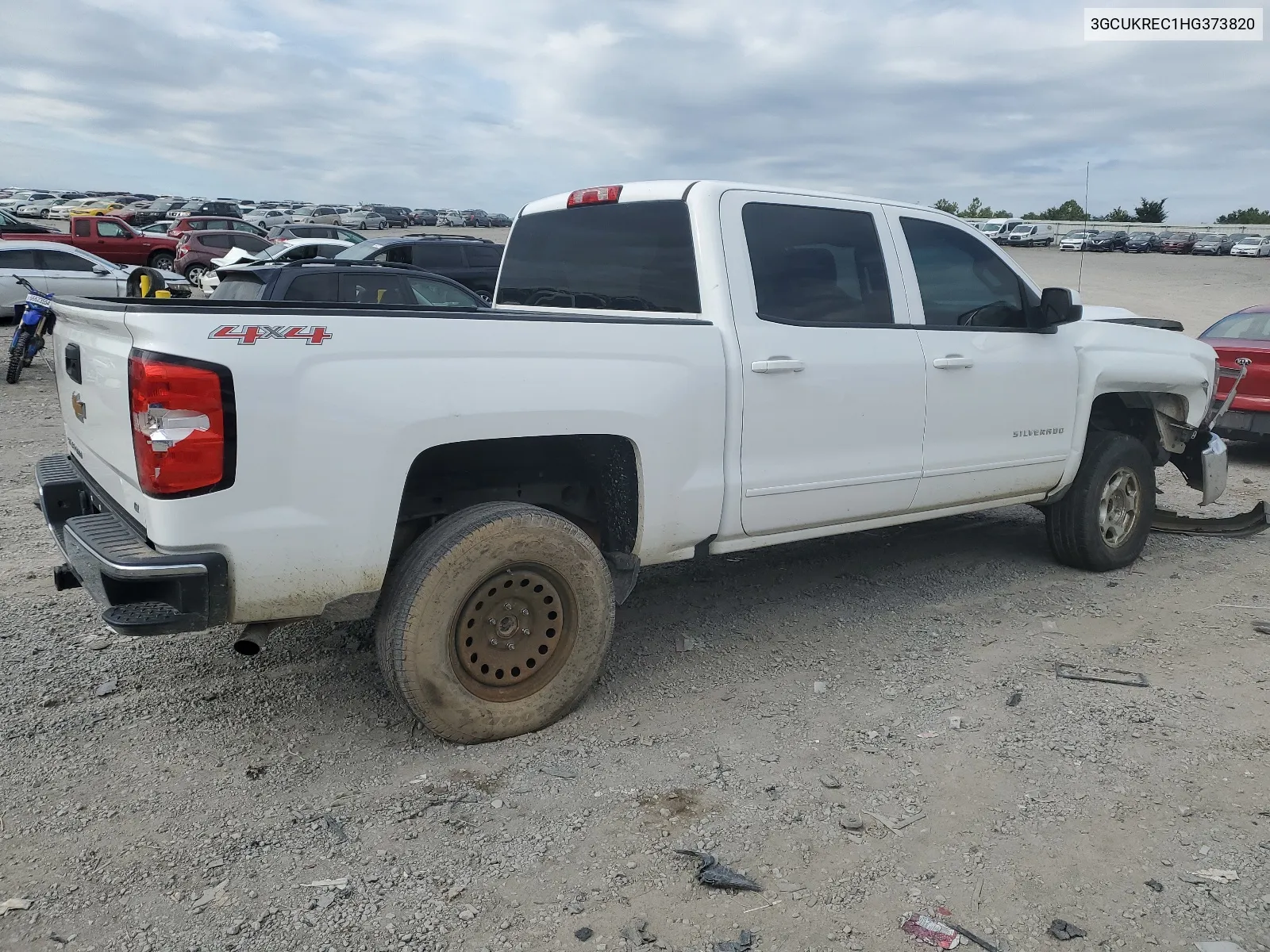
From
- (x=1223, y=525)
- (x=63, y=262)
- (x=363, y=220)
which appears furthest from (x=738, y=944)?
(x=363, y=220)

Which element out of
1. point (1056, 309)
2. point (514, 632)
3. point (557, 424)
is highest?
point (1056, 309)

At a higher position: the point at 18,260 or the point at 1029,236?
the point at 1029,236

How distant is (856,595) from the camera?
213 inches

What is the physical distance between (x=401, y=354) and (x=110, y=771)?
1718 mm

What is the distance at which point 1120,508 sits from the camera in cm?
594

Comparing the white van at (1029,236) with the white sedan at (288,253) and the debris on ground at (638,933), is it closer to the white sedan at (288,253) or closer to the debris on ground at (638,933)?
the white sedan at (288,253)

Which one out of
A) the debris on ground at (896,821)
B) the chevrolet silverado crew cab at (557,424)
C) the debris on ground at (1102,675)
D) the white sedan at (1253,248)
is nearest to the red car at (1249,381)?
the chevrolet silverado crew cab at (557,424)

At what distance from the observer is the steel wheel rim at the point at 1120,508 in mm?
5793

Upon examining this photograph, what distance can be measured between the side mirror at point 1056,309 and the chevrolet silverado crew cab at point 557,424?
15mm

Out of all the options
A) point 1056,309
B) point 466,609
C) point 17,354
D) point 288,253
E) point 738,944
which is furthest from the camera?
point 288,253

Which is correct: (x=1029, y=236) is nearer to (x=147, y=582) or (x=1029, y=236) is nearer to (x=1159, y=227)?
(x=1159, y=227)

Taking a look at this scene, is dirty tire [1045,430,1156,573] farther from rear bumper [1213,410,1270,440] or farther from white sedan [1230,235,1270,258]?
white sedan [1230,235,1270,258]

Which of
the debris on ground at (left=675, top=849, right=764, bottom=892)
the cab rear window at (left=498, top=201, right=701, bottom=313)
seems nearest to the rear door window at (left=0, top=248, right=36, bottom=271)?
the cab rear window at (left=498, top=201, right=701, bottom=313)

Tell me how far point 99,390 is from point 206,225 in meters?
29.4
